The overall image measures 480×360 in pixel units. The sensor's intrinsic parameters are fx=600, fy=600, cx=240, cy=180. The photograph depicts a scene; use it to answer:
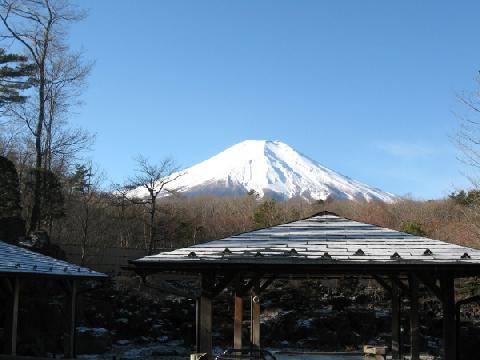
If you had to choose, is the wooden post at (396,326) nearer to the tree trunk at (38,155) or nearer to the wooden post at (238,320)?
the wooden post at (238,320)

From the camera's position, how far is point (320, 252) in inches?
352

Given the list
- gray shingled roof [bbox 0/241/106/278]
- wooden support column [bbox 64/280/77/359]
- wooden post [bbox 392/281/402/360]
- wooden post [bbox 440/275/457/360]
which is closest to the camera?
wooden post [bbox 440/275/457/360]

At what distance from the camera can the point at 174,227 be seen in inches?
1271

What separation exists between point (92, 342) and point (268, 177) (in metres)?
111

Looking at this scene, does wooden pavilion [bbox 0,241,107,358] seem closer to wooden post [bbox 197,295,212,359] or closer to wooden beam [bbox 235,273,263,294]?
wooden beam [bbox 235,273,263,294]

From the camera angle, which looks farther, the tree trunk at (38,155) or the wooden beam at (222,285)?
the tree trunk at (38,155)

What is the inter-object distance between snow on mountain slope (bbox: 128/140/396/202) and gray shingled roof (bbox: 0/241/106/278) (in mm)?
87285

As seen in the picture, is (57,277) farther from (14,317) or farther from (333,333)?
(333,333)

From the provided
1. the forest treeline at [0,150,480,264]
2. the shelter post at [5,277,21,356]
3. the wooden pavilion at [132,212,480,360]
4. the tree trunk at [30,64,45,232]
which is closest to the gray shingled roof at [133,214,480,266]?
the wooden pavilion at [132,212,480,360]

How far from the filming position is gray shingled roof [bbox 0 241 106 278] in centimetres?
1159

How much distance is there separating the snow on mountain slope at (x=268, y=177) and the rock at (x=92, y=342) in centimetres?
8101

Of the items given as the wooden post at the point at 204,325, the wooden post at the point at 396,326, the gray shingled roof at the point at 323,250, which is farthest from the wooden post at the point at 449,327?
the wooden post at the point at 396,326

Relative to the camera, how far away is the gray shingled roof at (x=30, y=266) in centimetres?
1159

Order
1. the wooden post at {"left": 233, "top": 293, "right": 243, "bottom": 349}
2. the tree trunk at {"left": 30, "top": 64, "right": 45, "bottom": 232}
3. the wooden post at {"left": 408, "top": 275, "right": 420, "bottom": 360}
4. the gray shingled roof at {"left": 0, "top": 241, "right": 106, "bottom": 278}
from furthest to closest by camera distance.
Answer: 1. the tree trunk at {"left": 30, "top": 64, "right": 45, "bottom": 232}
2. the gray shingled roof at {"left": 0, "top": 241, "right": 106, "bottom": 278}
3. the wooden post at {"left": 408, "top": 275, "right": 420, "bottom": 360}
4. the wooden post at {"left": 233, "top": 293, "right": 243, "bottom": 349}
